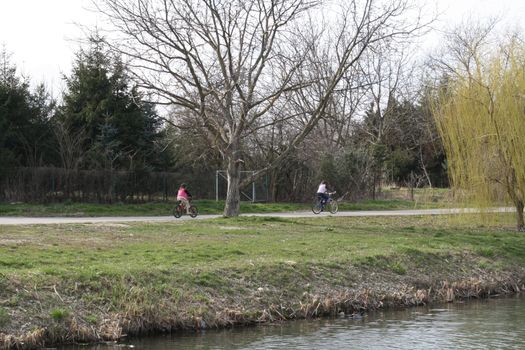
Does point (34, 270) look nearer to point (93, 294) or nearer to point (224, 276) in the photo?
point (93, 294)

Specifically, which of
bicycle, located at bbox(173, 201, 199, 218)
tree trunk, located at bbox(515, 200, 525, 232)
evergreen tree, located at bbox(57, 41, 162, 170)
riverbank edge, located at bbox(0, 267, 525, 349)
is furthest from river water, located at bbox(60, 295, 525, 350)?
evergreen tree, located at bbox(57, 41, 162, 170)

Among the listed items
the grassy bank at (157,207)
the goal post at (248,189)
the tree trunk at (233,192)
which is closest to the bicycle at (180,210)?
the grassy bank at (157,207)

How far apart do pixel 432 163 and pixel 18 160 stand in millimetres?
33356

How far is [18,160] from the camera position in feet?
122

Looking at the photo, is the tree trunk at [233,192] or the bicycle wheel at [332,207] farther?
the bicycle wheel at [332,207]

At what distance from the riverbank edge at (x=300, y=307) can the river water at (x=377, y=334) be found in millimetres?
240

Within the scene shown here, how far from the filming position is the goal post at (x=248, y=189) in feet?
136

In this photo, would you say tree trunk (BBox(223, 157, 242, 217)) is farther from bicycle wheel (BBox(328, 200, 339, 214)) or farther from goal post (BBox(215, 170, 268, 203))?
goal post (BBox(215, 170, 268, 203))

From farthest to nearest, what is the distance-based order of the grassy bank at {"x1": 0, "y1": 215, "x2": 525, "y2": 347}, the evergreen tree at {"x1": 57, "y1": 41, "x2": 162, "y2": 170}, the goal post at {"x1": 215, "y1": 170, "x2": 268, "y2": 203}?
1. the goal post at {"x1": 215, "y1": 170, "x2": 268, "y2": 203}
2. the evergreen tree at {"x1": 57, "y1": 41, "x2": 162, "y2": 170}
3. the grassy bank at {"x1": 0, "y1": 215, "x2": 525, "y2": 347}

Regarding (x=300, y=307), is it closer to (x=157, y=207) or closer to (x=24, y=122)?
(x=157, y=207)

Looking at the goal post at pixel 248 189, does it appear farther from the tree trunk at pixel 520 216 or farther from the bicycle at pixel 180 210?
the tree trunk at pixel 520 216

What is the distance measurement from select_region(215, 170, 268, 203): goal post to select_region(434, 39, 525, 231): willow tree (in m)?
17.1

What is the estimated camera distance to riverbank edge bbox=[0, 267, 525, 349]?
1158 cm

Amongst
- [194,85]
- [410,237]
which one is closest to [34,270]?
[410,237]
